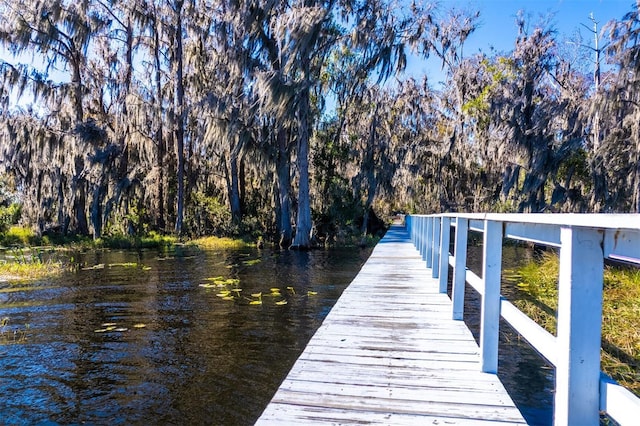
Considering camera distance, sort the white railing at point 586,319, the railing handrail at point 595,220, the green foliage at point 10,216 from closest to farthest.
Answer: the railing handrail at point 595,220 → the white railing at point 586,319 → the green foliage at point 10,216

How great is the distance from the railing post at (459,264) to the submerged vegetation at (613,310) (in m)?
Result: 1.30

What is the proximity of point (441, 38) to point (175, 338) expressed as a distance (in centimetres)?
2000

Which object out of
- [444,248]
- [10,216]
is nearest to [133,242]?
[10,216]

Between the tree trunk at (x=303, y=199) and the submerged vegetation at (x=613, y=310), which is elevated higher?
the tree trunk at (x=303, y=199)

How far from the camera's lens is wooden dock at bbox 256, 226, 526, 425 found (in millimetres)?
2330

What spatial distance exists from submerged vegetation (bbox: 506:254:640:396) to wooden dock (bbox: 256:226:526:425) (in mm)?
1451

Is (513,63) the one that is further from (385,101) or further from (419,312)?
(419,312)

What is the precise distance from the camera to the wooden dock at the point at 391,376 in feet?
7.64

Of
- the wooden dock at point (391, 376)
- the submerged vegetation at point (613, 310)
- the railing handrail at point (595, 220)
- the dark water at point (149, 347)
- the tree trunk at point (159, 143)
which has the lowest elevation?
the dark water at point (149, 347)

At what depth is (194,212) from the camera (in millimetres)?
21828

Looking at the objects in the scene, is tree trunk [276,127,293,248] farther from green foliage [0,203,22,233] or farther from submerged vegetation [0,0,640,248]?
green foliage [0,203,22,233]

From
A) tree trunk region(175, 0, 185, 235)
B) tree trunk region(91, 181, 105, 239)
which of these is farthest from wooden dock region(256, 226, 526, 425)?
tree trunk region(91, 181, 105, 239)

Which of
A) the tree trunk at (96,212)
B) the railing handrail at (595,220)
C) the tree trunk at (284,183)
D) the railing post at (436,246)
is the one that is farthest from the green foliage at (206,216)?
the railing handrail at (595,220)

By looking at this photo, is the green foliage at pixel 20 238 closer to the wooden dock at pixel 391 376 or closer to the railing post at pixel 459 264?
the wooden dock at pixel 391 376
